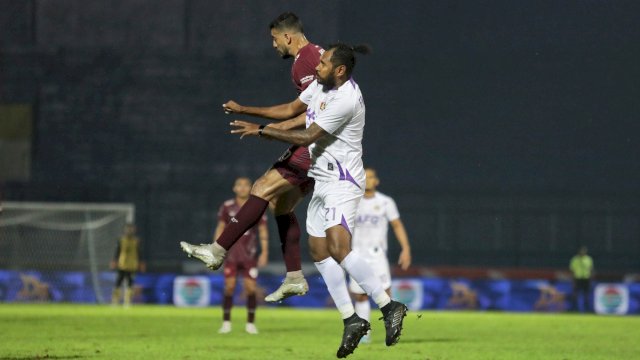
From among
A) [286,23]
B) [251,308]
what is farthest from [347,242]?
[251,308]

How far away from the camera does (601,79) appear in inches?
1503

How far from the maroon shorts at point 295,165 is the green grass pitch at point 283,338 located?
2914 mm

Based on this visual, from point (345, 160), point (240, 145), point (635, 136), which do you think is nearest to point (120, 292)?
point (240, 145)

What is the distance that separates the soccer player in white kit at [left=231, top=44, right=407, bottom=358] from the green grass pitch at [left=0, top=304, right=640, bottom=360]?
8.76ft

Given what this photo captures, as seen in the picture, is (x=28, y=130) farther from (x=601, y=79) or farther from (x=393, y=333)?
(x=393, y=333)

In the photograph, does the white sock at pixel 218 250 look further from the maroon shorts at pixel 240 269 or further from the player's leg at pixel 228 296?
the maroon shorts at pixel 240 269

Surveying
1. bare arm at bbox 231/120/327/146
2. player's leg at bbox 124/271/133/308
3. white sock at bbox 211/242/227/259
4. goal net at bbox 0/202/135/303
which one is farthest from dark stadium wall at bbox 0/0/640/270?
bare arm at bbox 231/120/327/146

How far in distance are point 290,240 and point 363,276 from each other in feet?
2.44

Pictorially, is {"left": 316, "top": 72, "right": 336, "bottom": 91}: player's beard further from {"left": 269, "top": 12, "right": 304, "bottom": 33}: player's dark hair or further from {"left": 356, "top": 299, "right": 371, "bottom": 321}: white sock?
{"left": 356, "top": 299, "right": 371, "bottom": 321}: white sock

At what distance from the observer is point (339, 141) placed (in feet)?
30.1

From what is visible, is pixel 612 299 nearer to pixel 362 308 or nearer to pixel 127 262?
pixel 127 262

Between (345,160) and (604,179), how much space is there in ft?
94.2

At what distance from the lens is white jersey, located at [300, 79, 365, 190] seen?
902cm

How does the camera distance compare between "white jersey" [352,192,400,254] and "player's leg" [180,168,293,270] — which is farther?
"white jersey" [352,192,400,254]
